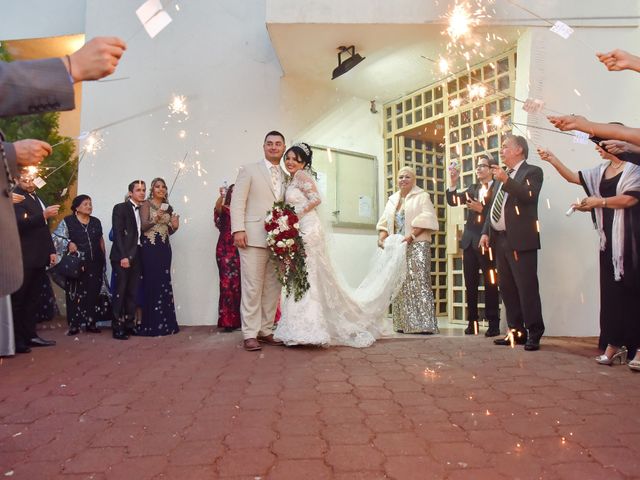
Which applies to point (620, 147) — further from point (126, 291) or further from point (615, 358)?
point (126, 291)

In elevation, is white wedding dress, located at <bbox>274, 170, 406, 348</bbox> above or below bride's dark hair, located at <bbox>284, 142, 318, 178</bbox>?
below

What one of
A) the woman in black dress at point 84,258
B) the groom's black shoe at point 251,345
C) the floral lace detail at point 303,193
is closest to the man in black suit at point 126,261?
the woman in black dress at point 84,258

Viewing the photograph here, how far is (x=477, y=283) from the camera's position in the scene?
6059 millimetres

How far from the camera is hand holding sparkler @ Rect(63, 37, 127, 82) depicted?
1.48 metres

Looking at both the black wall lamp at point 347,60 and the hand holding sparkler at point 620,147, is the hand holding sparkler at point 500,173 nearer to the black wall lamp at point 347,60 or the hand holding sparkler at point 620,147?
the hand holding sparkler at point 620,147

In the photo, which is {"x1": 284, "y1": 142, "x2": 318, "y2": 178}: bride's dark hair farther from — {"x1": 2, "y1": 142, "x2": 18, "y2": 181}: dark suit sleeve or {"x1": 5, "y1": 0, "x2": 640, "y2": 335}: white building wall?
{"x1": 2, "y1": 142, "x2": 18, "y2": 181}: dark suit sleeve

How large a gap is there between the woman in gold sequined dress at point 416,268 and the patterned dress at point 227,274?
1.95 metres

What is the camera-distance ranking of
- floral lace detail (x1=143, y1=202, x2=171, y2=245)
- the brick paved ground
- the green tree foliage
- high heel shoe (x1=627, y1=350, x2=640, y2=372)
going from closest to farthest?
the brick paved ground, high heel shoe (x1=627, y1=350, x2=640, y2=372), floral lace detail (x1=143, y1=202, x2=171, y2=245), the green tree foliage

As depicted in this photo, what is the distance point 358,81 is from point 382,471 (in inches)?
252

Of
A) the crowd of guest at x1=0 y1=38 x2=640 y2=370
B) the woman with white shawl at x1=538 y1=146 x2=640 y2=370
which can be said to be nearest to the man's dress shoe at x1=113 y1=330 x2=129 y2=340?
the crowd of guest at x1=0 y1=38 x2=640 y2=370

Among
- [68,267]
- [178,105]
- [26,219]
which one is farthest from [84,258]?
[178,105]

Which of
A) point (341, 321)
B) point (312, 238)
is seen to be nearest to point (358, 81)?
point (312, 238)

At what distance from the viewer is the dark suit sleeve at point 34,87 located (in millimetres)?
1368

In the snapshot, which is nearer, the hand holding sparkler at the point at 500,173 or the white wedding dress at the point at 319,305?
the hand holding sparkler at the point at 500,173
